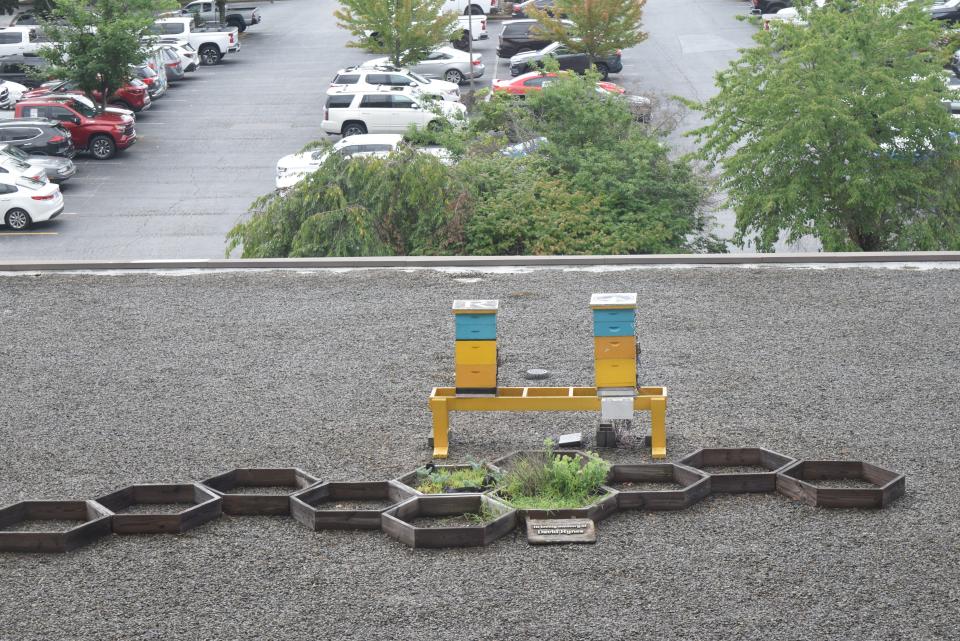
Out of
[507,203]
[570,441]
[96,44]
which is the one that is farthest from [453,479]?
[96,44]

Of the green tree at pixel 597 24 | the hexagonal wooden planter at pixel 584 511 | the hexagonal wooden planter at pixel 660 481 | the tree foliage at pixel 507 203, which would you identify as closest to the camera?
the hexagonal wooden planter at pixel 584 511

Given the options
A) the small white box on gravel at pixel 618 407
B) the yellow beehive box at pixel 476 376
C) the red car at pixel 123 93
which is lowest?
the small white box on gravel at pixel 618 407

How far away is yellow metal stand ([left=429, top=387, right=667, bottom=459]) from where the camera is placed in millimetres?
9719

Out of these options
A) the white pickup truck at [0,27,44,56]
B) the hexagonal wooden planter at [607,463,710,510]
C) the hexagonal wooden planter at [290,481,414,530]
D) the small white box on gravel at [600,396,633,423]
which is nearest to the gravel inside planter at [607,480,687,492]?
the hexagonal wooden planter at [607,463,710,510]

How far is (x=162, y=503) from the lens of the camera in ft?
30.1

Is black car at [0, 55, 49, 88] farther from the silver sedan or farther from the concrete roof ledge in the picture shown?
the concrete roof ledge

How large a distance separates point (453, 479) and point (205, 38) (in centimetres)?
5026

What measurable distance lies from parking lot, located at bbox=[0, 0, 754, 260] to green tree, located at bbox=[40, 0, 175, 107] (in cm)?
248

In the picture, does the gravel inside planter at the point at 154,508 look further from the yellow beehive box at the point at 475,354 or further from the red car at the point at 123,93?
the red car at the point at 123,93

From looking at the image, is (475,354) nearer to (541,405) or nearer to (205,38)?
(541,405)

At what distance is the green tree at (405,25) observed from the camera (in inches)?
1869

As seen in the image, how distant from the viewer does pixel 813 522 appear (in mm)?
8477

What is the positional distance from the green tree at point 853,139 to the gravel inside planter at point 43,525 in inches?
647

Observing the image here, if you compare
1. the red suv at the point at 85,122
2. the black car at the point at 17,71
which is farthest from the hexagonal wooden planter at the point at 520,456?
the black car at the point at 17,71
